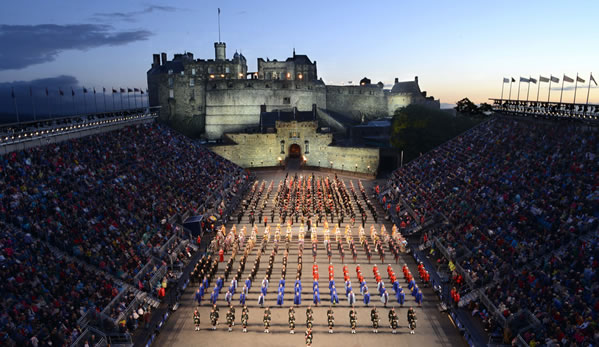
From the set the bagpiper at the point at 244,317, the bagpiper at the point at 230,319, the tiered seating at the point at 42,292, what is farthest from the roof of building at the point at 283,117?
the tiered seating at the point at 42,292

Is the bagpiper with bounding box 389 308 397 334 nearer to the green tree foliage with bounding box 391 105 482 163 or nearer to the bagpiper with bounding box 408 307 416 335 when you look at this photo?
the bagpiper with bounding box 408 307 416 335

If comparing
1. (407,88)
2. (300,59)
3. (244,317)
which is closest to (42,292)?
(244,317)

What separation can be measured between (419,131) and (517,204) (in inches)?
1058

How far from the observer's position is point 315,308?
1970 centimetres

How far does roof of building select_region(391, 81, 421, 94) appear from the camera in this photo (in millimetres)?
69875

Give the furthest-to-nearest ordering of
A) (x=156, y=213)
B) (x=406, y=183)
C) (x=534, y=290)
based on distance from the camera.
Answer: (x=406, y=183) → (x=156, y=213) → (x=534, y=290)

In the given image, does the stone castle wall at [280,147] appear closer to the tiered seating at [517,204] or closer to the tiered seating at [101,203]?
the tiered seating at [101,203]

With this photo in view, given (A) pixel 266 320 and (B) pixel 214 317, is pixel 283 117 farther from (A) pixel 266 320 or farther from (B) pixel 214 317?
(A) pixel 266 320

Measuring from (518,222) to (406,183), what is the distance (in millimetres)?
16405

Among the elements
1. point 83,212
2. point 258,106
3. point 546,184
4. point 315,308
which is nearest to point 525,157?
point 546,184

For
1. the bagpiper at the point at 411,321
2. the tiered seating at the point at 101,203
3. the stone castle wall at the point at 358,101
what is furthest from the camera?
the stone castle wall at the point at 358,101

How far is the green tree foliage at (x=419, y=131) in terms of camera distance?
48781 millimetres

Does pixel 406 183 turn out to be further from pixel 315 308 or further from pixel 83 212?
pixel 83 212

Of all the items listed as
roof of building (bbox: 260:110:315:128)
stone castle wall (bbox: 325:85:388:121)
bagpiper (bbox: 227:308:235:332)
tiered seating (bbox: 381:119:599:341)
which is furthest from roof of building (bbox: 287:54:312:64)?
bagpiper (bbox: 227:308:235:332)
